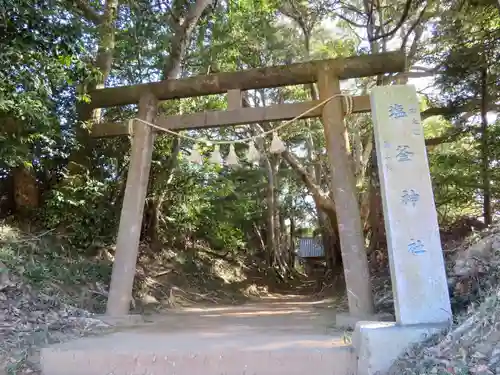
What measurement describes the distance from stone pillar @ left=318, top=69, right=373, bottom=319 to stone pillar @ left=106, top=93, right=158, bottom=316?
272 cm

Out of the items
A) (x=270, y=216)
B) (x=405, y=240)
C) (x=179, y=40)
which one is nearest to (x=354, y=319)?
(x=405, y=240)

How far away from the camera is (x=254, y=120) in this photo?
6.53 meters

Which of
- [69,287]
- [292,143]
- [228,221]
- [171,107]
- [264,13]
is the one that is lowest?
[69,287]

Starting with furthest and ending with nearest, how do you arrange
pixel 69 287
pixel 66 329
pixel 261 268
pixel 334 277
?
pixel 261 268, pixel 334 277, pixel 69 287, pixel 66 329

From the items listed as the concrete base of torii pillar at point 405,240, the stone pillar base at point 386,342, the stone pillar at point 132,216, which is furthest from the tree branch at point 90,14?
the stone pillar base at point 386,342

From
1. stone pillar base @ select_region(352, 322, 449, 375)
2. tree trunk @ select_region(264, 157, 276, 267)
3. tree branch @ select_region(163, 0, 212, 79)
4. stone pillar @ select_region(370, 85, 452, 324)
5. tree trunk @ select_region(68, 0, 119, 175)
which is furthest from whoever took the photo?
tree trunk @ select_region(264, 157, 276, 267)

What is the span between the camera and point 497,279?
391cm

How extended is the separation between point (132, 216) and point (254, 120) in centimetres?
230

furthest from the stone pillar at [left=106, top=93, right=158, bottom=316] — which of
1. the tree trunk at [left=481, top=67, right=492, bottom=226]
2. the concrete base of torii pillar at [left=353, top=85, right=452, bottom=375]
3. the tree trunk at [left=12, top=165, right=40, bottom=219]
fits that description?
the tree trunk at [left=481, top=67, right=492, bottom=226]

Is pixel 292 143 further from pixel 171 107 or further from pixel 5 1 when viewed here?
pixel 5 1

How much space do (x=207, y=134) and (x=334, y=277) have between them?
515cm

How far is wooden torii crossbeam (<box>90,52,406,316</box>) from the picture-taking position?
579 cm

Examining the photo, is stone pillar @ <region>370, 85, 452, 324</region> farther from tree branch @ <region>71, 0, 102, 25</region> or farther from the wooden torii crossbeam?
tree branch @ <region>71, 0, 102, 25</region>

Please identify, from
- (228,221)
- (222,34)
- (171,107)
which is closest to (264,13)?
(222,34)
